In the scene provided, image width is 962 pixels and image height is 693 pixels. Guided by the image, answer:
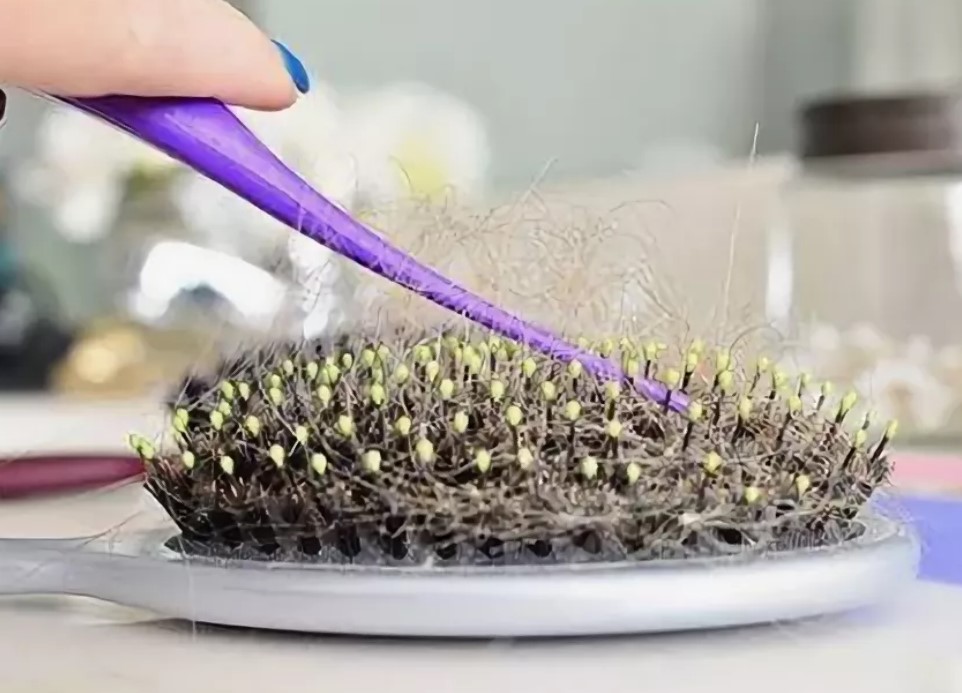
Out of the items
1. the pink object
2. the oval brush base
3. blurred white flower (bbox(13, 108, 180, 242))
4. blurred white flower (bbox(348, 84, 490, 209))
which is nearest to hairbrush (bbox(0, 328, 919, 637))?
the oval brush base

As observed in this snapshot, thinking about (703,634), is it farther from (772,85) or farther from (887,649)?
(772,85)

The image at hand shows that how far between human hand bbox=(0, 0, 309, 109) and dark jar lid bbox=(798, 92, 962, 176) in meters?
0.30

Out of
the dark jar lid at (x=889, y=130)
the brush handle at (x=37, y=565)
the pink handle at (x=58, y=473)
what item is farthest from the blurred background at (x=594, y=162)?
the brush handle at (x=37, y=565)

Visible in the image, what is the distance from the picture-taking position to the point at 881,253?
2.08ft

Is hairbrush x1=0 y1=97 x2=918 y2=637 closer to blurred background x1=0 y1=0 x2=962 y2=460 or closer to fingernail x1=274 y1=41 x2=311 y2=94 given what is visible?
fingernail x1=274 y1=41 x2=311 y2=94

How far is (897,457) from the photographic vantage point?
1.48ft

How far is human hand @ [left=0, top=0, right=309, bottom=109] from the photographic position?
0.20 m

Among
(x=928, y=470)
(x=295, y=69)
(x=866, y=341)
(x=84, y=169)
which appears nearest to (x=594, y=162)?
(x=84, y=169)

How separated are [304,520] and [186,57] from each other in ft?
0.25

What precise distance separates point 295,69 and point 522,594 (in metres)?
0.11

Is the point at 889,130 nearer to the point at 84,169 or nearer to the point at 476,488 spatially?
the point at 476,488

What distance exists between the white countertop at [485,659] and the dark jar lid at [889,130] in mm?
285

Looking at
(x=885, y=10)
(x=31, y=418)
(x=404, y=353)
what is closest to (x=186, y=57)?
(x=404, y=353)

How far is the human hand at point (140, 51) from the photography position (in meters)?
0.20
